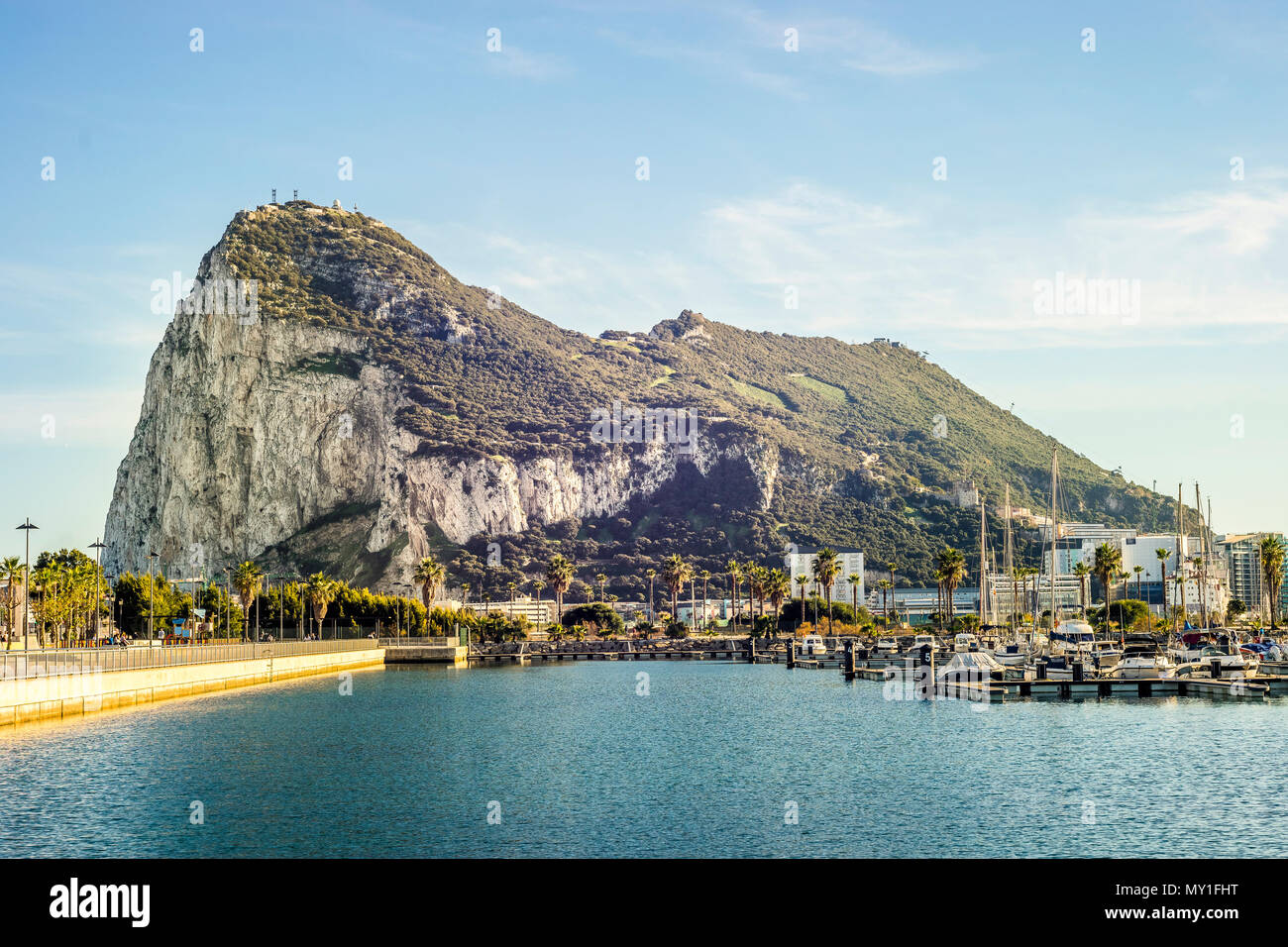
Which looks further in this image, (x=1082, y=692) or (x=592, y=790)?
(x=1082, y=692)

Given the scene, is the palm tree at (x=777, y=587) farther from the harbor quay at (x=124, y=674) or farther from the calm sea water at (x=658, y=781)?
the calm sea water at (x=658, y=781)

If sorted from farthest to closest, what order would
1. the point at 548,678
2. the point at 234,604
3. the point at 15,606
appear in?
the point at 234,604 < the point at 548,678 < the point at 15,606

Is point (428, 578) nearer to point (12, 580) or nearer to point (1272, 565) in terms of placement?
point (12, 580)

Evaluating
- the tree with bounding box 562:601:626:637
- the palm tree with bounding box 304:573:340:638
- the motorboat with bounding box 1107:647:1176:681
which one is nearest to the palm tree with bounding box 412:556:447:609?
the palm tree with bounding box 304:573:340:638

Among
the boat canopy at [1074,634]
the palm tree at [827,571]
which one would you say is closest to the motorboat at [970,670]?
the boat canopy at [1074,634]

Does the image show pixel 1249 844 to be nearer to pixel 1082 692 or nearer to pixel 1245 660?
pixel 1082 692
